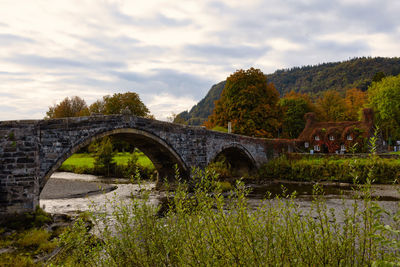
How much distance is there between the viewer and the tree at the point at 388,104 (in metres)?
37.8

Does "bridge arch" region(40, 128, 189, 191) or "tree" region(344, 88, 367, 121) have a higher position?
"tree" region(344, 88, 367, 121)

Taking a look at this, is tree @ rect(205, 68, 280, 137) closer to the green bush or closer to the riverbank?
the green bush

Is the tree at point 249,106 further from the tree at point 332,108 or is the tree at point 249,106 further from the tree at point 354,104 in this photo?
the tree at point 354,104

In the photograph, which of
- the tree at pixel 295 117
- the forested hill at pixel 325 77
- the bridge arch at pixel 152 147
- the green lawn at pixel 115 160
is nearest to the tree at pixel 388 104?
the tree at pixel 295 117

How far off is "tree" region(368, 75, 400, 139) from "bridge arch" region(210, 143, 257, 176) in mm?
24056

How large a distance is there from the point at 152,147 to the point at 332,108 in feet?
131

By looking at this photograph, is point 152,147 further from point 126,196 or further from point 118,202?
point 118,202

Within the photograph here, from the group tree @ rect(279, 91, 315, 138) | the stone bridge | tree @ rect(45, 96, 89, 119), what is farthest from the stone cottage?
tree @ rect(45, 96, 89, 119)

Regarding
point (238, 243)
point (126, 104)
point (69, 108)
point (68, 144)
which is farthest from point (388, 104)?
point (69, 108)

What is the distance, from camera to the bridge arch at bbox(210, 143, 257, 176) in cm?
2258

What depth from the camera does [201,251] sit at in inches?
120

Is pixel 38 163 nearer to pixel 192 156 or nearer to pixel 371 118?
pixel 192 156

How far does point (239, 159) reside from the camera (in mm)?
24625

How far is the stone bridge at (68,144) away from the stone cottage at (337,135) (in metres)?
13.2
